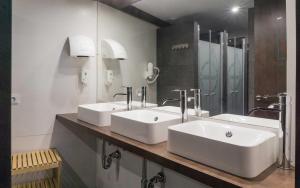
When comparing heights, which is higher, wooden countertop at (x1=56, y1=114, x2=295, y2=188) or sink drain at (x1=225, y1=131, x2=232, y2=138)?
sink drain at (x1=225, y1=131, x2=232, y2=138)

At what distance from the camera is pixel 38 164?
6.56 feet

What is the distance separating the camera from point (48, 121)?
8.00 feet

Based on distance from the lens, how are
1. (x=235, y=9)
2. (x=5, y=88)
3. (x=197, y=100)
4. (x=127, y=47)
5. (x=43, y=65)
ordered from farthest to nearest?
(x=127, y=47) → (x=43, y=65) → (x=197, y=100) → (x=235, y=9) → (x=5, y=88)

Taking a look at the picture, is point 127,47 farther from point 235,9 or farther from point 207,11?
point 235,9

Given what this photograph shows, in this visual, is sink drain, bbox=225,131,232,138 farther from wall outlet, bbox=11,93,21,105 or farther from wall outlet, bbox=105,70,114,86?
wall outlet, bbox=11,93,21,105

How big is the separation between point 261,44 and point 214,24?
1.47 feet

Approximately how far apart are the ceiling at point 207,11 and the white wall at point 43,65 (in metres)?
0.88

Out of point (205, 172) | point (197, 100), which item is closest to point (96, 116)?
point (197, 100)

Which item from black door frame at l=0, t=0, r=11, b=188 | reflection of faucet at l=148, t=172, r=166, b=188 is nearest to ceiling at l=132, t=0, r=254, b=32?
reflection of faucet at l=148, t=172, r=166, b=188

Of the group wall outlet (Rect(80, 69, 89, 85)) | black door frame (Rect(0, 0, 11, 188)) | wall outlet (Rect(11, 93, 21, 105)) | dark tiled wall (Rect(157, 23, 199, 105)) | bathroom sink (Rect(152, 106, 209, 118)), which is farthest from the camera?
wall outlet (Rect(80, 69, 89, 85))

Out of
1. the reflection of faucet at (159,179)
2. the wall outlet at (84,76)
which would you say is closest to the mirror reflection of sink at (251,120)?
the reflection of faucet at (159,179)

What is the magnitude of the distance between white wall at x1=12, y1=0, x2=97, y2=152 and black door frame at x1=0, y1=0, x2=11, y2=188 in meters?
1.95

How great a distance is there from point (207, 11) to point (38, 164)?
1.88m

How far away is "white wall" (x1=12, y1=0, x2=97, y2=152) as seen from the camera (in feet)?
7.39
